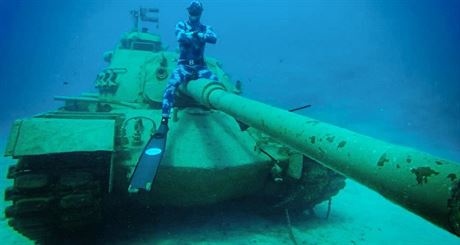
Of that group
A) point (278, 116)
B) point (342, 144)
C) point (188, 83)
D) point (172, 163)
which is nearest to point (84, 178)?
point (172, 163)

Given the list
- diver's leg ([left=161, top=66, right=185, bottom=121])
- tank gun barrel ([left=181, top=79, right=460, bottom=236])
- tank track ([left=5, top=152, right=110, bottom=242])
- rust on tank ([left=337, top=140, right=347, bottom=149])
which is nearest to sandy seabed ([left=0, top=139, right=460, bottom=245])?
tank track ([left=5, top=152, right=110, bottom=242])

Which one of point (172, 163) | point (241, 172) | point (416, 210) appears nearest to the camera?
point (416, 210)

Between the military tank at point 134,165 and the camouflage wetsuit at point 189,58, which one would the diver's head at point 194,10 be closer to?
the camouflage wetsuit at point 189,58

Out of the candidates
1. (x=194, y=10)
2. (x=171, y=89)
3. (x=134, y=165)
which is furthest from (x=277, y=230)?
(x=194, y=10)

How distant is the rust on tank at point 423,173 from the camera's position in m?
1.31

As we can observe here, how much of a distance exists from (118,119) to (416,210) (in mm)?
3918

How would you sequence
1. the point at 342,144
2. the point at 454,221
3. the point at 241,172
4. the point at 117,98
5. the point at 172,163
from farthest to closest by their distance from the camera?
the point at 117,98
the point at 241,172
the point at 172,163
the point at 342,144
the point at 454,221

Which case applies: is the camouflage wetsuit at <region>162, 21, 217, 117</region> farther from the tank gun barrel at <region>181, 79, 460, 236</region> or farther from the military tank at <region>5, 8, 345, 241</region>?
the tank gun barrel at <region>181, 79, 460, 236</region>

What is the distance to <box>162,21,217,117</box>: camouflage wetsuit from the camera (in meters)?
4.79

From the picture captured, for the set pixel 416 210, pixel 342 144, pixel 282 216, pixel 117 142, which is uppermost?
pixel 342 144

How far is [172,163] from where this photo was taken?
4234 millimetres

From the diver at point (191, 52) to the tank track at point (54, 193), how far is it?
1290 mm

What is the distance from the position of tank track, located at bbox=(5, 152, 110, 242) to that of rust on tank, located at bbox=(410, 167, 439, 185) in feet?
10.6

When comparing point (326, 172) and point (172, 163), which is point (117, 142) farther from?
point (326, 172)
